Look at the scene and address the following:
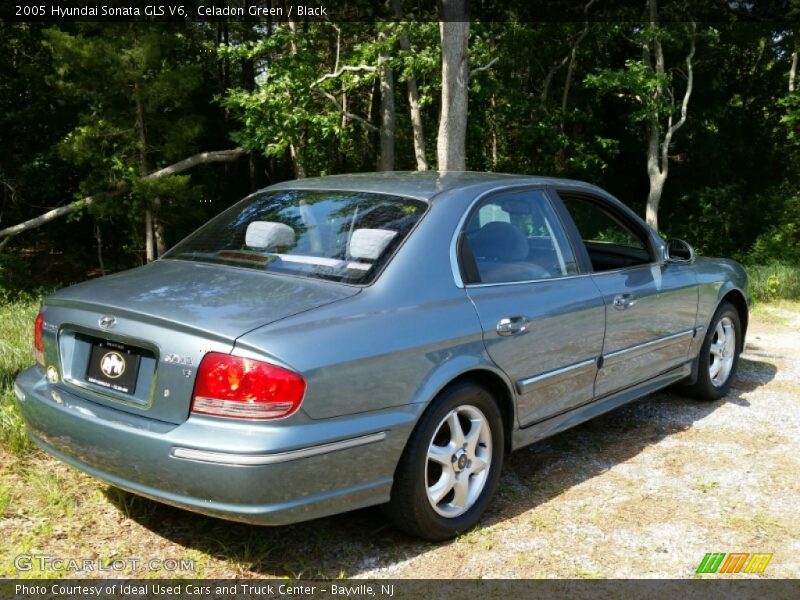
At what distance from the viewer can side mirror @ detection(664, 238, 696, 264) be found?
5.10 meters

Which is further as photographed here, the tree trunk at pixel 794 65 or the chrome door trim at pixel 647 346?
the tree trunk at pixel 794 65

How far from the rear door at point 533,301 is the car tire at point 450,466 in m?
0.25

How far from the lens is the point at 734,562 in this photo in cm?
339

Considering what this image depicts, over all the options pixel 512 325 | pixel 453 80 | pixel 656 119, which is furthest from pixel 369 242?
pixel 656 119

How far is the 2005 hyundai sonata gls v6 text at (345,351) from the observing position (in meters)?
2.80

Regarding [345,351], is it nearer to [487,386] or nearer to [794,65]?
[487,386]

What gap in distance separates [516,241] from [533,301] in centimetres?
37

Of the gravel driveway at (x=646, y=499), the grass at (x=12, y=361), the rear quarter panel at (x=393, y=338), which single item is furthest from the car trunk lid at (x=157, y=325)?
the gravel driveway at (x=646, y=499)

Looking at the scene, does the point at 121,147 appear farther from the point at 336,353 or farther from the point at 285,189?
the point at 336,353

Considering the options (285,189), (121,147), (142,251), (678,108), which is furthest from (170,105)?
(285,189)

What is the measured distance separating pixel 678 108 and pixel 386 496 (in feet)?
58.7

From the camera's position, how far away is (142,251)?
17.9 metres

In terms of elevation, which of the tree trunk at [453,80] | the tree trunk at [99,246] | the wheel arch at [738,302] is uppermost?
the tree trunk at [453,80]

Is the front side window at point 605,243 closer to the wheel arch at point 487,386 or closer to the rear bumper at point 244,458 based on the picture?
the wheel arch at point 487,386
